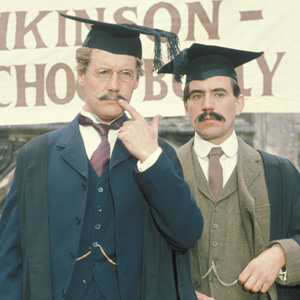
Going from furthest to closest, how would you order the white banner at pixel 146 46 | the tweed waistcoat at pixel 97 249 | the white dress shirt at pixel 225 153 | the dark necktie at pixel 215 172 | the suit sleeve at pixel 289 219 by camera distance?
the white banner at pixel 146 46
the white dress shirt at pixel 225 153
the dark necktie at pixel 215 172
the suit sleeve at pixel 289 219
the tweed waistcoat at pixel 97 249

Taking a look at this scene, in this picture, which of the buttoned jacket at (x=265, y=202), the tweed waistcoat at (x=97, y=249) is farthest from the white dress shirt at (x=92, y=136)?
the buttoned jacket at (x=265, y=202)

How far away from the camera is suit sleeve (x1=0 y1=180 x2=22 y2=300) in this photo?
2371mm

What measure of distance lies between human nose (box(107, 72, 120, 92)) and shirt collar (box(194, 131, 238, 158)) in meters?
0.83

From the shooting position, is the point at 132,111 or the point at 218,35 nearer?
the point at 132,111

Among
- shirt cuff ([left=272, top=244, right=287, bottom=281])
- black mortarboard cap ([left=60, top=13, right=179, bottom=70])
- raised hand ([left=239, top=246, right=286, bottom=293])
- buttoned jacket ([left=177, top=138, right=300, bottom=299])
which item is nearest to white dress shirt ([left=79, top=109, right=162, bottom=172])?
black mortarboard cap ([left=60, top=13, right=179, bottom=70])

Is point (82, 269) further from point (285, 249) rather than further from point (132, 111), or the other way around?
point (285, 249)

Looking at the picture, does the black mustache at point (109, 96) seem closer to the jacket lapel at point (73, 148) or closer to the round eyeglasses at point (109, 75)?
the round eyeglasses at point (109, 75)

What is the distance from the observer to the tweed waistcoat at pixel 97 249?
7.61 ft

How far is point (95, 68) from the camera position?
256cm

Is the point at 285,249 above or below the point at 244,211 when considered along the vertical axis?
below

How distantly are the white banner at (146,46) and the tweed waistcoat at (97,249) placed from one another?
230 centimetres

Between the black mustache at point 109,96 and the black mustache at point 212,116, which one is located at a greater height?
the black mustache at point 109,96

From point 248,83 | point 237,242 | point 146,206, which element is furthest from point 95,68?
point 248,83

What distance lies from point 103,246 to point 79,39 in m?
2.93
